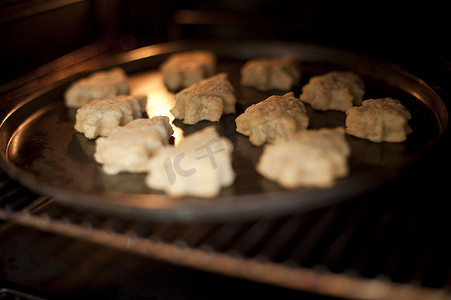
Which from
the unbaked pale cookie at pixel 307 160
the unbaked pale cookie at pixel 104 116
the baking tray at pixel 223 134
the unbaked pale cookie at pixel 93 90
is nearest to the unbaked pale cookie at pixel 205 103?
the baking tray at pixel 223 134

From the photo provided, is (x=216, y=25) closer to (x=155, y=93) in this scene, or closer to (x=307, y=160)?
(x=155, y=93)

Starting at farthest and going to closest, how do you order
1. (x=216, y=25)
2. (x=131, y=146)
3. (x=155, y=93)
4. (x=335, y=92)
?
(x=216, y=25), (x=155, y=93), (x=335, y=92), (x=131, y=146)

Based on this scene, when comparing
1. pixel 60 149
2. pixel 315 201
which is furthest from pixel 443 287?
pixel 60 149

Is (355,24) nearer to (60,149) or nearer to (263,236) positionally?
(263,236)

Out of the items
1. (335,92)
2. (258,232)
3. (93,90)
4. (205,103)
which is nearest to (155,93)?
(93,90)

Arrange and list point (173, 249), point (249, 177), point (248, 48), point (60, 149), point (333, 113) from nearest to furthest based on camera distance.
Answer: point (173, 249), point (249, 177), point (60, 149), point (333, 113), point (248, 48)

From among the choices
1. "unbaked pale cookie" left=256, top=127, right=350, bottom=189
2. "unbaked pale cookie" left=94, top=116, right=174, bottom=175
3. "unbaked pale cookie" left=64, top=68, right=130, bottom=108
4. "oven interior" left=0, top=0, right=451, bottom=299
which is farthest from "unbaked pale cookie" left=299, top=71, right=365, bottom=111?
"unbaked pale cookie" left=64, top=68, right=130, bottom=108
